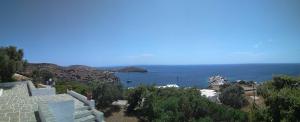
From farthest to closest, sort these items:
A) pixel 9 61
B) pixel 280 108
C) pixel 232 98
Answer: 1. pixel 232 98
2. pixel 9 61
3. pixel 280 108

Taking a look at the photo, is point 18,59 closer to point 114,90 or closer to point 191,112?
point 114,90

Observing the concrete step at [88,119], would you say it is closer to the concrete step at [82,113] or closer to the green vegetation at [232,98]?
the concrete step at [82,113]

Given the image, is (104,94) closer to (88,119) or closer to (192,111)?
(192,111)

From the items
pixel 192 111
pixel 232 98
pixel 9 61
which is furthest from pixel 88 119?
pixel 232 98

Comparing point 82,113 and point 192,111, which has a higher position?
point 82,113

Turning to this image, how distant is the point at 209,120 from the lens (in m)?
12.5

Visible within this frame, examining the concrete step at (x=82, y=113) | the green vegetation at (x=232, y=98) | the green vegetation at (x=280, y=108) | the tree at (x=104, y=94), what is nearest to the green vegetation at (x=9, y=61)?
the tree at (x=104, y=94)

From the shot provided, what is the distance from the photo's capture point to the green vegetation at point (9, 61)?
69.1ft

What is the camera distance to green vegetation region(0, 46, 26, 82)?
2105 centimetres

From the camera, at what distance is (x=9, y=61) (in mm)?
21484

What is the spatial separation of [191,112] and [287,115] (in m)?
5.39

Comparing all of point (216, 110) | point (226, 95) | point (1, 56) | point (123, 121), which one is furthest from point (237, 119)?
point (1, 56)

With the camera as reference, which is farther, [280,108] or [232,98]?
[232,98]

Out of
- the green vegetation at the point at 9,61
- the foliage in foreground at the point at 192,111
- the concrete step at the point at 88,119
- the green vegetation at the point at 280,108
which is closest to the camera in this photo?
the green vegetation at the point at 280,108
